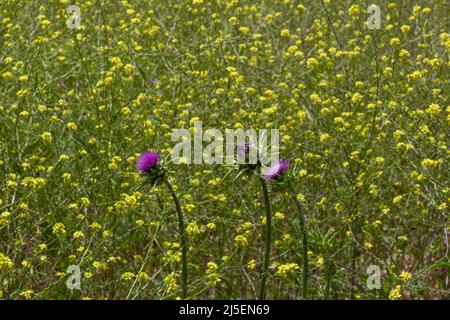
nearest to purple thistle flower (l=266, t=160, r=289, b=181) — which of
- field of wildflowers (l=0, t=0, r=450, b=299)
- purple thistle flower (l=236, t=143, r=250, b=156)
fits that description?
purple thistle flower (l=236, t=143, r=250, b=156)

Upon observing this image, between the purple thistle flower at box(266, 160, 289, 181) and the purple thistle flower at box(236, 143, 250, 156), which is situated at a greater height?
the purple thistle flower at box(236, 143, 250, 156)

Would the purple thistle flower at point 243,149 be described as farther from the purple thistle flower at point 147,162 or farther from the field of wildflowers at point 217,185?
the field of wildflowers at point 217,185

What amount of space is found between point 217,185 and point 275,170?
4.71ft

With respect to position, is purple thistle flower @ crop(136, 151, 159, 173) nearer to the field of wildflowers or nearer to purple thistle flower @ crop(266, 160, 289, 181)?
purple thistle flower @ crop(266, 160, 289, 181)

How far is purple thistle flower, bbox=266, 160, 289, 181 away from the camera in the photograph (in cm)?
274

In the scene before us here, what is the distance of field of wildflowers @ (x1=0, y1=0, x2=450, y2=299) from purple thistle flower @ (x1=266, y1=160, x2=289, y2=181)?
34 cm

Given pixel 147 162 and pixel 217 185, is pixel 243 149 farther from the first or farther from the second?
pixel 217 185

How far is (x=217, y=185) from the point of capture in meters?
4.17

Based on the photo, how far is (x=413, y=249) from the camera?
4.21m

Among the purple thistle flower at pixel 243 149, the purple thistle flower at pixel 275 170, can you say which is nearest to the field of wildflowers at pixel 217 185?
the purple thistle flower at pixel 275 170

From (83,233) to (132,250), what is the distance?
1.98 ft
